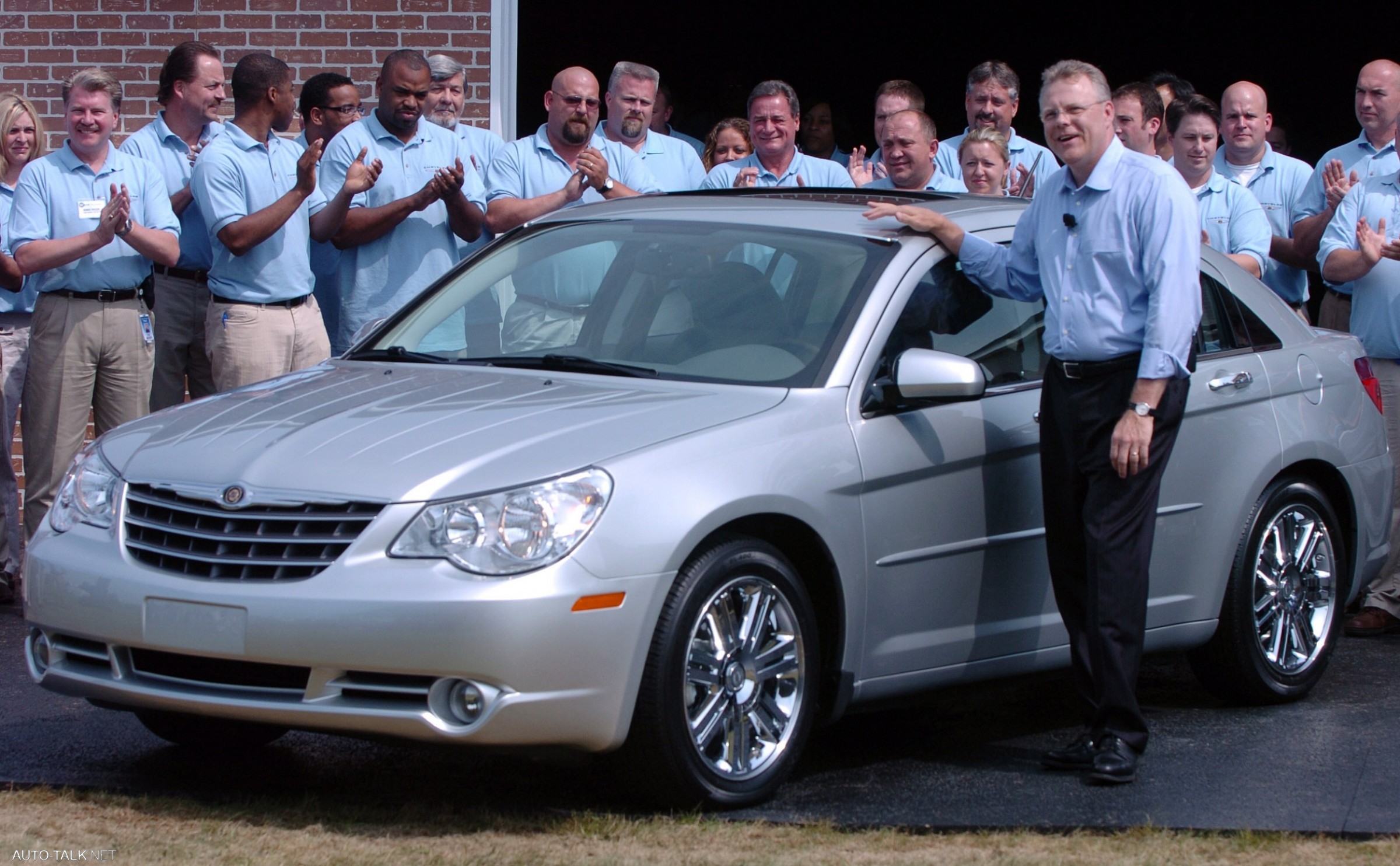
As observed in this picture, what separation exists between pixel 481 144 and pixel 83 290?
212 centimetres

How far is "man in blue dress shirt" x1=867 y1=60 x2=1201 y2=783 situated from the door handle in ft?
2.43

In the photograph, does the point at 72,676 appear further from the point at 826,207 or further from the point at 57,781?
the point at 826,207

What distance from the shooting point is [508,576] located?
434cm

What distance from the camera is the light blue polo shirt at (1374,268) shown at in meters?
8.04

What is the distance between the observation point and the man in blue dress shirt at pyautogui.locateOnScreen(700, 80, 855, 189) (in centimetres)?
935

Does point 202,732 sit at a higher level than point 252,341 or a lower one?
lower

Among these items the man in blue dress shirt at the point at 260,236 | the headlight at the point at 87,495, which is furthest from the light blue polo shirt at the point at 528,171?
the headlight at the point at 87,495

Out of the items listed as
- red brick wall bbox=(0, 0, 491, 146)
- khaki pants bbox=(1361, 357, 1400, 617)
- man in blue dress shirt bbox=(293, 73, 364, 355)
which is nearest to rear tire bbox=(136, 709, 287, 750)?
man in blue dress shirt bbox=(293, 73, 364, 355)

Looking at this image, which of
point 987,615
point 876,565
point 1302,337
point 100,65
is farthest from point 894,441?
point 100,65

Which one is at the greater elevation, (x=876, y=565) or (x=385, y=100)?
(x=385, y=100)

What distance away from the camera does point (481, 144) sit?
930 cm

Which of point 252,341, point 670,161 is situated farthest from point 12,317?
point 670,161

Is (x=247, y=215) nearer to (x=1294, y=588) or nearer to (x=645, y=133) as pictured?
(x=645, y=133)

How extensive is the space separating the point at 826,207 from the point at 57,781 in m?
2.87
